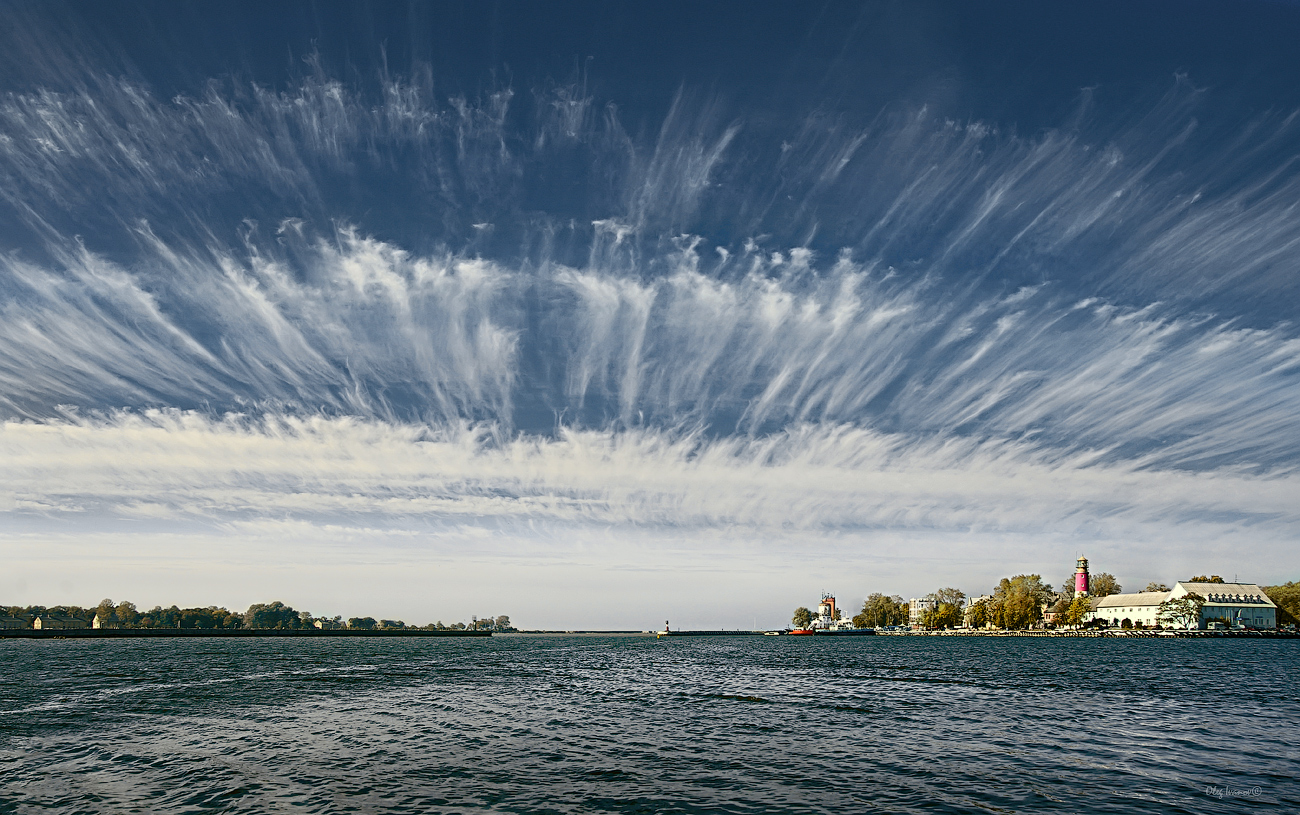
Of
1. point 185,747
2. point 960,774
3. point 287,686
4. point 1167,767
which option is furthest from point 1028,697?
point 287,686

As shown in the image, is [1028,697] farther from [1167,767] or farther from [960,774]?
[960,774]

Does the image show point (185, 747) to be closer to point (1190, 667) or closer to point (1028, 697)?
point (1028, 697)

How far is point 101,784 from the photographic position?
77.3 feet

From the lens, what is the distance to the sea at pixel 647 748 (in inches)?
874

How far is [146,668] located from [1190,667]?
12775 centimetres

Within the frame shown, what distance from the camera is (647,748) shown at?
102 feet

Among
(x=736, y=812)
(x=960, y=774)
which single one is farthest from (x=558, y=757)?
(x=960, y=774)

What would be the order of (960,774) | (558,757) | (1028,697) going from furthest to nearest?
(1028,697) < (558,757) < (960,774)

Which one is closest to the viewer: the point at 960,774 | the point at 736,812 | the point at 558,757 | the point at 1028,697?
the point at 736,812

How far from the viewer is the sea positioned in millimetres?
22203

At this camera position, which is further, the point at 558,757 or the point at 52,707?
the point at 52,707

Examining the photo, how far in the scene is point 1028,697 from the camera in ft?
168

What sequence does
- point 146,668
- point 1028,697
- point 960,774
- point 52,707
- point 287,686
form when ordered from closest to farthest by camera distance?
1. point 960,774
2. point 52,707
3. point 1028,697
4. point 287,686
5. point 146,668

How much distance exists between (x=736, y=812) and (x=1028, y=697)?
40.6 meters
